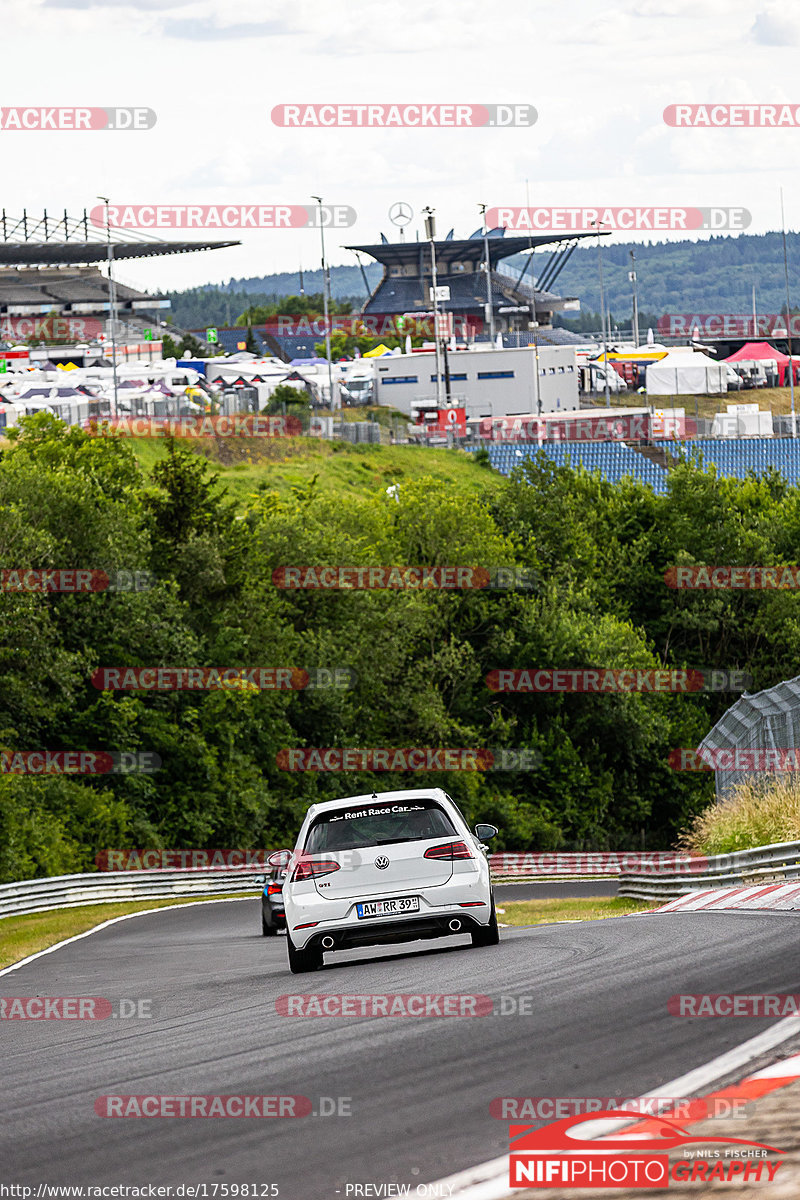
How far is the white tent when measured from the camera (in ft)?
355

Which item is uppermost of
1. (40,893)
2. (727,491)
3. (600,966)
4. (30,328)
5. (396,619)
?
(30,328)

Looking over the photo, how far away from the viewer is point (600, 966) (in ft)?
31.4

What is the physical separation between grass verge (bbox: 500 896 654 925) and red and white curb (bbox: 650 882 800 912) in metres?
2.83

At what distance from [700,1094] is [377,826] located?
603cm

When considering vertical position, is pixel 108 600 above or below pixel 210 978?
above

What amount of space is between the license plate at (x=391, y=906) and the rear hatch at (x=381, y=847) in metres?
0.06

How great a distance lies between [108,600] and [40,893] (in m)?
12.9

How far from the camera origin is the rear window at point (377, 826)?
11672 mm

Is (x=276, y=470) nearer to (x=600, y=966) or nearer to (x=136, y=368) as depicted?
(x=136, y=368)

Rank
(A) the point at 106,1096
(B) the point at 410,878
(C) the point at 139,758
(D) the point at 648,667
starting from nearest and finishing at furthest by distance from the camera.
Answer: (A) the point at 106,1096, (B) the point at 410,878, (C) the point at 139,758, (D) the point at 648,667

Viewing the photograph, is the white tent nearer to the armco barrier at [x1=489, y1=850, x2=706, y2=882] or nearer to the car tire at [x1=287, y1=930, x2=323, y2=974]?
the armco barrier at [x1=489, y1=850, x2=706, y2=882]

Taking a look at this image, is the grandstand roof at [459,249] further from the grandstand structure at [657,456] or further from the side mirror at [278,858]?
the side mirror at [278,858]

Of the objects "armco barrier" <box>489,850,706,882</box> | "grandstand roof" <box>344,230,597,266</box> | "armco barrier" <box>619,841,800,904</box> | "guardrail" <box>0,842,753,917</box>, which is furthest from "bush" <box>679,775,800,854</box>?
"grandstand roof" <box>344,230,597,266</box>

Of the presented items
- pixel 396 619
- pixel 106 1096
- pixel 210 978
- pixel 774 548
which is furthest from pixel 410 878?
pixel 774 548
